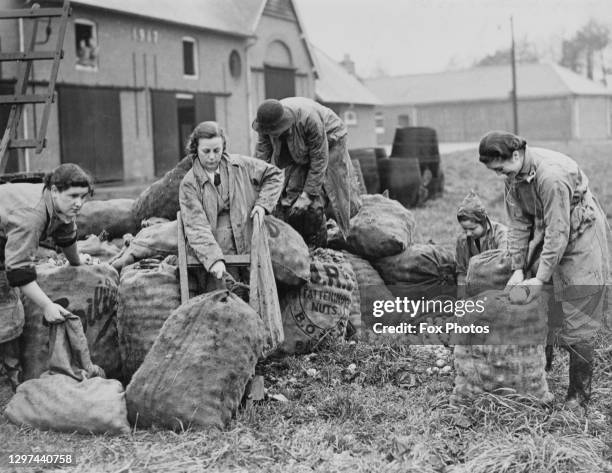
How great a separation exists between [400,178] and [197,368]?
9.99 m

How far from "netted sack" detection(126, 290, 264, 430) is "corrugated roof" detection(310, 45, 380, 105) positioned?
2430 cm

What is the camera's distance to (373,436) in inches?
165

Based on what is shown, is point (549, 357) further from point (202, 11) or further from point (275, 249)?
point (202, 11)

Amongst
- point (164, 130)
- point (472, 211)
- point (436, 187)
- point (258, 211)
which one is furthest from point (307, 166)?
point (164, 130)

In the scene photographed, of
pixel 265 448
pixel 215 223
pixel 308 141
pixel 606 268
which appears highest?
pixel 308 141

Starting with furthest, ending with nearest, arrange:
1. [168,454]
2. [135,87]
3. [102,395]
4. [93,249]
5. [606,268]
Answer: [135,87], [93,249], [606,268], [102,395], [168,454]

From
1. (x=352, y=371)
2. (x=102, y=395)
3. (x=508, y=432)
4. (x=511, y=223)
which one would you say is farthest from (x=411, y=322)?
(x=102, y=395)

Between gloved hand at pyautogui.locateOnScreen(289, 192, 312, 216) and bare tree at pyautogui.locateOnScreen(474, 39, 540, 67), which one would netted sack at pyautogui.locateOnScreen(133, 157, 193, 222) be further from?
bare tree at pyautogui.locateOnScreen(474, 39, 540, 67)

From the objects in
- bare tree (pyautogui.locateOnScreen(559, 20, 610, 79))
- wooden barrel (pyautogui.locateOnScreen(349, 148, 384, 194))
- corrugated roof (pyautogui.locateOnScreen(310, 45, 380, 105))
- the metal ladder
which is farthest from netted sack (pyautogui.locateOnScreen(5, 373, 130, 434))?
bare tree (pyautogui.locateOnScreen(559, 20, 610, 79))

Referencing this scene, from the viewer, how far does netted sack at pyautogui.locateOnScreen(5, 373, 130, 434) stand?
4215mm

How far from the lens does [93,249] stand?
21.1ft

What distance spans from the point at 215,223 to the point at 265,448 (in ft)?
5.47

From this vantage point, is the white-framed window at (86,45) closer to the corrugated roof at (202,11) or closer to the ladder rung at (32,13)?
the corrugated roof at (202,11)

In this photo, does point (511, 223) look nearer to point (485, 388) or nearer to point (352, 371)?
point (485, 388)
